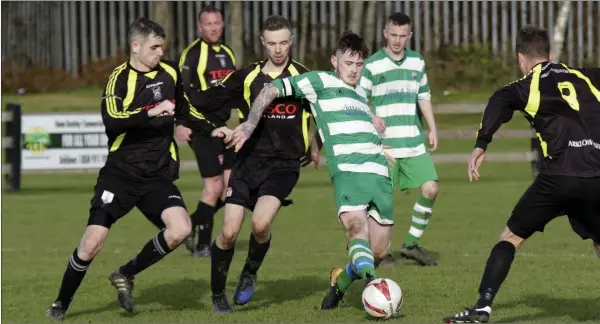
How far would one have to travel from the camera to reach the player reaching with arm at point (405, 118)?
39.3 feet

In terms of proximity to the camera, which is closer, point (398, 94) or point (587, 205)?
point (587, 205)

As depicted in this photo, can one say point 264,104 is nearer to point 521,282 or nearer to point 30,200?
point 521,282

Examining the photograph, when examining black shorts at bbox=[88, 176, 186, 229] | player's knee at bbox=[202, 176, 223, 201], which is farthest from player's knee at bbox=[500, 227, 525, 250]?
player's knee at bbox=[202, 176, 223, 201]

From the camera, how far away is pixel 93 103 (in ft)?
101

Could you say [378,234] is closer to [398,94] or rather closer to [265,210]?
[265,210]

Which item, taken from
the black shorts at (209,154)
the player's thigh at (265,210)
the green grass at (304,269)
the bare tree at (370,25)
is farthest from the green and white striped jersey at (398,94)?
the bare tree at (370,25)

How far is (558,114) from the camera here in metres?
8.16

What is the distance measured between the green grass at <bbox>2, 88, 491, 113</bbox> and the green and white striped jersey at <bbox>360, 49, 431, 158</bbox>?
1734 centimetres

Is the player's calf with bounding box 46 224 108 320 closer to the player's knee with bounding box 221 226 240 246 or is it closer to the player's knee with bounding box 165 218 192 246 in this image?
the player's knee with bounding box 165 218 192 246

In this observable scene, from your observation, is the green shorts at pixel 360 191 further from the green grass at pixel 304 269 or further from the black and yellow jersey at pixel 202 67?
the black and yellow jersey at pixel 202 67

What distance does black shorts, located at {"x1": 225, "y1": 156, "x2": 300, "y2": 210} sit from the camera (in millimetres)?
9359

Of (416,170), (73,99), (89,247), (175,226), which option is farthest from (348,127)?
(73,99)

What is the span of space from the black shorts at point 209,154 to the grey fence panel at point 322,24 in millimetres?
18666

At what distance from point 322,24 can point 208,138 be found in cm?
2069
